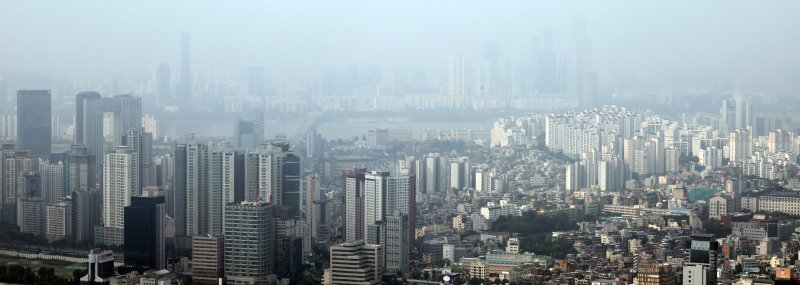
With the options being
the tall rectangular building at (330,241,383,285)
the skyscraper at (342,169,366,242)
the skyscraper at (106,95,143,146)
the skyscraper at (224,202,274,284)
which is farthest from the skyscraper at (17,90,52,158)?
the tall rectangular building at (330,241,383,285)

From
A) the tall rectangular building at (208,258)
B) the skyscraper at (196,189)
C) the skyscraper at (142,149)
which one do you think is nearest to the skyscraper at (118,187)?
the skyscraper at (142,149)

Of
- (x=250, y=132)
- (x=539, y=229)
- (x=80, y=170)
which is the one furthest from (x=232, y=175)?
(x=539, y=229)

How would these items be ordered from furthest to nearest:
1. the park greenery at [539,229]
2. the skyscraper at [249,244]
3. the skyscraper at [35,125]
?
the skyscraper at [35,125]
the park greenery at [539,229]
the skyscraper at [249,244]

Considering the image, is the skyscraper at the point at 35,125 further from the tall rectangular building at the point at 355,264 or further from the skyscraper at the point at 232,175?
the tall rectangular building at the point at 355,264

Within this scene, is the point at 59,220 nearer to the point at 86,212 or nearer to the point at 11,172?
the point at 86,212

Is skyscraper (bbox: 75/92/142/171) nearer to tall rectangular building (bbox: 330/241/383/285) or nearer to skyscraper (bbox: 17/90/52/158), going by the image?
skyscraper (bbox: 17/90/52/158)

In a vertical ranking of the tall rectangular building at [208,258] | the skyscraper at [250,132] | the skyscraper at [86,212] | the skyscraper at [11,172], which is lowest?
the tall rectangular building at [208,258]

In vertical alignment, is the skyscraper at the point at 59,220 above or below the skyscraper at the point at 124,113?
below
